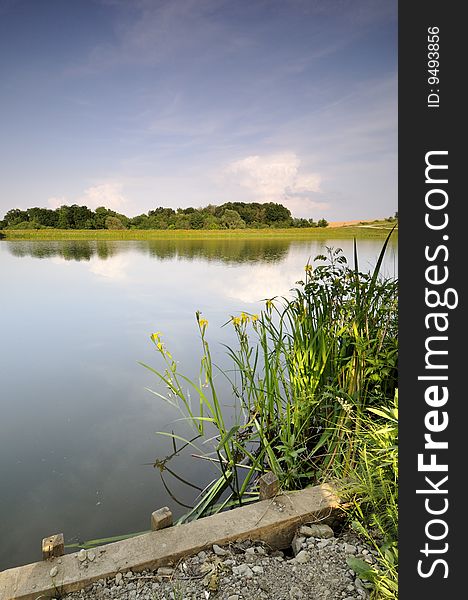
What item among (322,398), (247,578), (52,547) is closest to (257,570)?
(247,578)

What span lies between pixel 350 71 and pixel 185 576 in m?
2.84

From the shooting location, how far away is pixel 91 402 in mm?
2949

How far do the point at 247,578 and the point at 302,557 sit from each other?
0.21 m

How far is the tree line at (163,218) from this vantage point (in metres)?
16.7

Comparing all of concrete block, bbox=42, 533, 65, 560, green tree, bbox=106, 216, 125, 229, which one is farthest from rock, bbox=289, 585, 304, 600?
green tree, bbox=106, 216, 125, 229

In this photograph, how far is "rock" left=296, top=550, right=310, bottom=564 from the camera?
4.17 feet

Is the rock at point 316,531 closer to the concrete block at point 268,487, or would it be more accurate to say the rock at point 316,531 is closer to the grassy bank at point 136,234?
the concrete block at point 268,487

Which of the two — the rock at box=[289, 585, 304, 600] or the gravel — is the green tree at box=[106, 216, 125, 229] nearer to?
the gravel

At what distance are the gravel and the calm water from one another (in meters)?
0.62

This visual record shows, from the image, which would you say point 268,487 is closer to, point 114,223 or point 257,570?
point 257,570

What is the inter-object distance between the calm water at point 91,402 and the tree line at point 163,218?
9.80 m

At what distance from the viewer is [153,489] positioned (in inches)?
78.7

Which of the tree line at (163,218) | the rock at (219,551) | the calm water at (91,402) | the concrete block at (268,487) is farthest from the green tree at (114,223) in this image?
the rock at (219,551)

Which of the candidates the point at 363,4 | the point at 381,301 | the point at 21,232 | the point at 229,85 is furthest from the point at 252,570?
the point at 21,232
